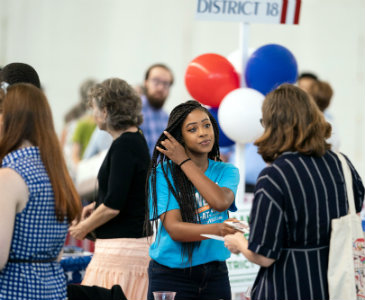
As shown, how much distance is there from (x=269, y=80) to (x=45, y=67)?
6.36 meters

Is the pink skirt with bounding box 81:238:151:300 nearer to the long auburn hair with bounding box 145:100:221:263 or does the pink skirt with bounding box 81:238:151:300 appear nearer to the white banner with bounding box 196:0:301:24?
the long auburn hair with bounding box 145:100:221:263

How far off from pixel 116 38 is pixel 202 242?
7.97 m

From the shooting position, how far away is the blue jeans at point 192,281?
2314mm

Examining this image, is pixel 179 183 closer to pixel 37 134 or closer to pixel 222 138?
pixel 37 134

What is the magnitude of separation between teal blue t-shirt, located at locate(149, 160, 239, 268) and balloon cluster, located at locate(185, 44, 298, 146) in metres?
1.35

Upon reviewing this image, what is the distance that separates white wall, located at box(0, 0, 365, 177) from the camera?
9070 mm

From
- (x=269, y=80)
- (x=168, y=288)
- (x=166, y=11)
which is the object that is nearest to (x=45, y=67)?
(x=166, y=11)

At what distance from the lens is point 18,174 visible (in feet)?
6.09

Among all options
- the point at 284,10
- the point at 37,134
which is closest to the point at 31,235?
the point at 37,134

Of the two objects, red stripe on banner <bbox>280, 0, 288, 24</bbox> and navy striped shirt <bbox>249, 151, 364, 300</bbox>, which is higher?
red stripe on banner <bbox>280, 0, 288, 24</bbox>

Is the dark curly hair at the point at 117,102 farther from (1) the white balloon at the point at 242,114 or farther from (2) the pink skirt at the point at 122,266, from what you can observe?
(1) the white balloon at the point at 242,114

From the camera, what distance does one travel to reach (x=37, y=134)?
1.93 meters

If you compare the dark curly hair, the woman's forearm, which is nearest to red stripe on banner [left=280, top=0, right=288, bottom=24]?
the dark curly hair

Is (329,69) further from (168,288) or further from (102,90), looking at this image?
(168,288)
